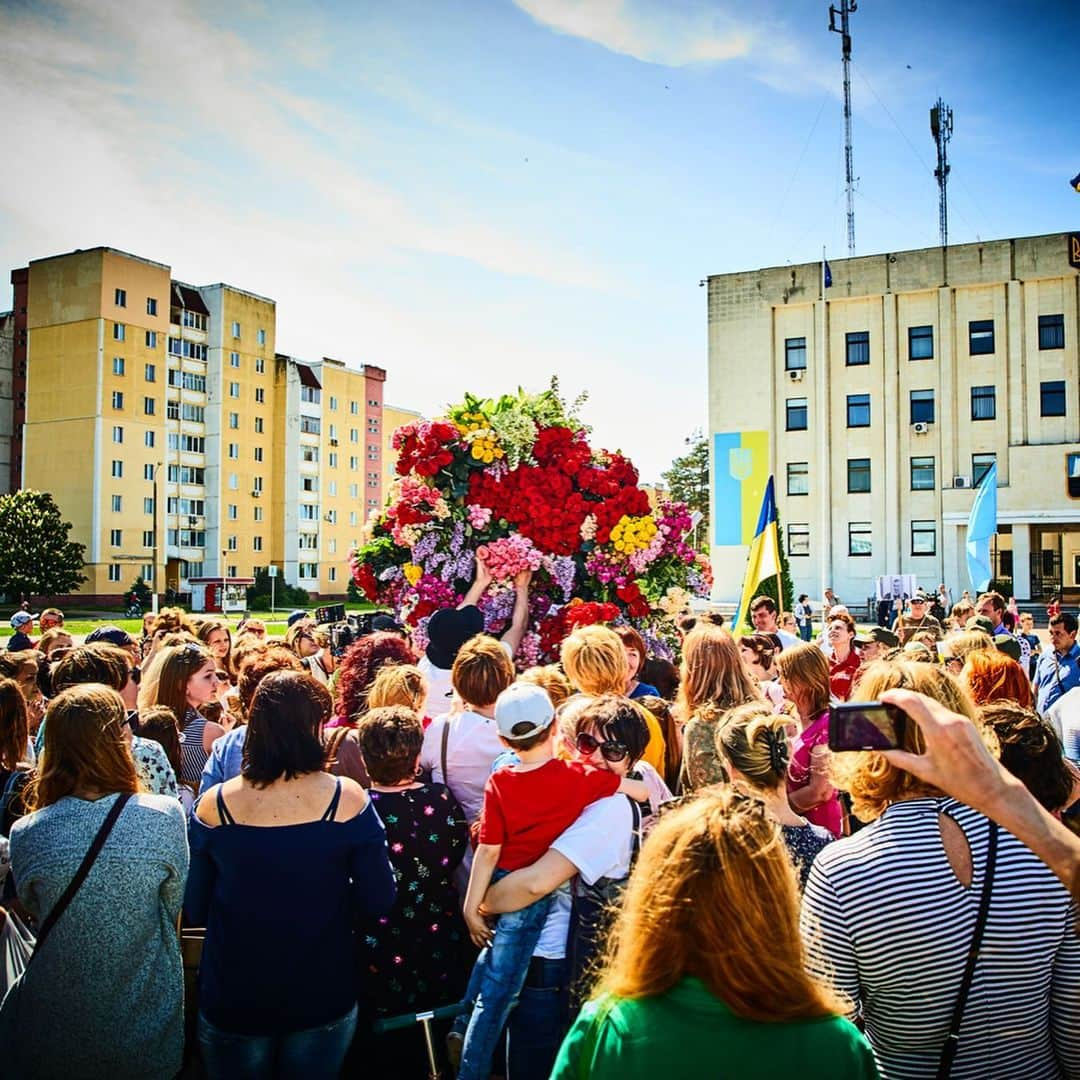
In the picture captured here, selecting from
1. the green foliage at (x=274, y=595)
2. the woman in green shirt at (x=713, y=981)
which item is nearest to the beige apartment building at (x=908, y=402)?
the woman in green shirt at (x=713, y=981)

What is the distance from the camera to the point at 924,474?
38.3m

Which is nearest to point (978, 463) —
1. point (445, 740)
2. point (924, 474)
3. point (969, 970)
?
point (924, 474)

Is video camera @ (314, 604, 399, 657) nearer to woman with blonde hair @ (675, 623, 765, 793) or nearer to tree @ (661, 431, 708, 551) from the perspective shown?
woman with blonde hair @ (675, 623, 765, 793)

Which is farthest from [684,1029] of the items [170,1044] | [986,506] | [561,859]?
[986,506]

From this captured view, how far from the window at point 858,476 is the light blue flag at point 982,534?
68.6 feet

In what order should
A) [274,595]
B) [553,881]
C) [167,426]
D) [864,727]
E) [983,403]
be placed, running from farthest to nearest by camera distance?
[167,426] < [274,595] < [983,403] < [553,881] < [864,727]

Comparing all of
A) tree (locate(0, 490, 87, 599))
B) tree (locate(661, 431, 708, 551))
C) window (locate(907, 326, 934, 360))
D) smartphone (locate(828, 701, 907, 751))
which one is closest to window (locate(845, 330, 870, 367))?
window (locate(907, 326, 934, 360))

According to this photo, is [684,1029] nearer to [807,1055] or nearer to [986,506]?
[807,1055]

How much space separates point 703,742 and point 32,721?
4223 mm

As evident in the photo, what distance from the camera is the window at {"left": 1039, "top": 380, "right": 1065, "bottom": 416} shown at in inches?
1449

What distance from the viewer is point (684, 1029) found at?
1707 millimetres

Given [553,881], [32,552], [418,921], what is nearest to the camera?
[553,881]

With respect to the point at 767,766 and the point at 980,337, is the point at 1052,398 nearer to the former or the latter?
the point at 980,337

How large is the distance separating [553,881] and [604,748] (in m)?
0.60
